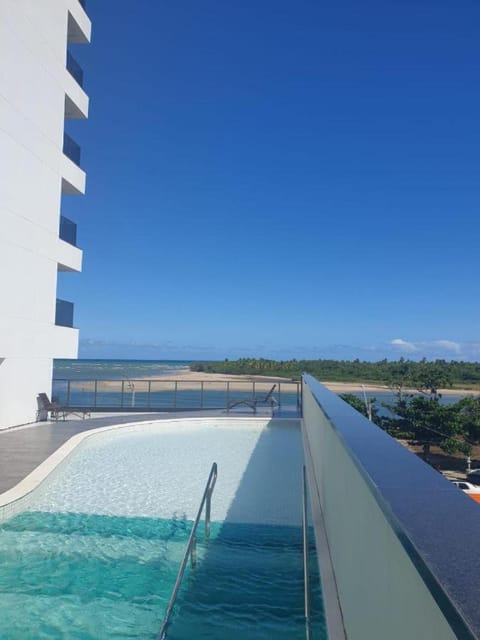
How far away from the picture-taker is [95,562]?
500 centimetres

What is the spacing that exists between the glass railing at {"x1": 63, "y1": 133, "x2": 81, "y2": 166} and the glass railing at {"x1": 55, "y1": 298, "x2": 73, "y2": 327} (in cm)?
437

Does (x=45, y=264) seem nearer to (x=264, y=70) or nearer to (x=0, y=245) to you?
(x=0, y=245)

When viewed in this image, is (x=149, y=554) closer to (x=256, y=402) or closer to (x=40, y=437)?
(x=40, y=437)

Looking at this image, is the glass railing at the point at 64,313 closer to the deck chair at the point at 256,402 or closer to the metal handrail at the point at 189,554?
the deck chair at the point at 256,402

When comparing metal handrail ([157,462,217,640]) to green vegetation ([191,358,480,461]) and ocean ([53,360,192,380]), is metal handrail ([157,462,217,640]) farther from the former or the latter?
green vegetation ([191,358,480,461])

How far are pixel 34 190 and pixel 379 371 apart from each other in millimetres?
34141

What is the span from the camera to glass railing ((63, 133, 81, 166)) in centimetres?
1428

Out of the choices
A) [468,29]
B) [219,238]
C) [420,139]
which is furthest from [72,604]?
[219,238]

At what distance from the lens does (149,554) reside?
17.3ft

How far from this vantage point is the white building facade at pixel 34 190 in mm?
11055

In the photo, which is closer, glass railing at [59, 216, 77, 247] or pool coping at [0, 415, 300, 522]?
pool coping at [0, 415, 300, 522]

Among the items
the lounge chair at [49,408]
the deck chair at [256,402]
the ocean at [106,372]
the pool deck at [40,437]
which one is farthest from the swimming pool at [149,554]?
the ocean at [106,372]

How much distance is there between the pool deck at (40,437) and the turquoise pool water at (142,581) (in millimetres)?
1555

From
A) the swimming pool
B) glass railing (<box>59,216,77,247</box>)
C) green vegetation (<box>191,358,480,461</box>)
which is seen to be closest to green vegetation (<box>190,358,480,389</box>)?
green vegetation (<box>191,358,480,461</box>)
